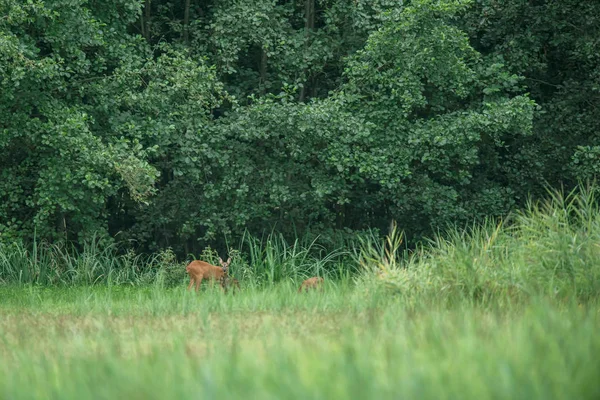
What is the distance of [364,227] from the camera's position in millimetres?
16297

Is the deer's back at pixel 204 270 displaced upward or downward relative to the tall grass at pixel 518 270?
downward

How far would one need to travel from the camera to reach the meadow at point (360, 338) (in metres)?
3.62

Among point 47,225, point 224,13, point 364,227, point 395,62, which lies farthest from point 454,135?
point 47,225

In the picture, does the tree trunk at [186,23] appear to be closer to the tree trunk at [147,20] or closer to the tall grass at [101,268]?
the tree trunk at [147,20]

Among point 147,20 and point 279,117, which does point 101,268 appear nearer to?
point 279,117

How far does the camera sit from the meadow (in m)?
3.62

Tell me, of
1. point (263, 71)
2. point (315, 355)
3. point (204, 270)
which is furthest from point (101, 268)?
point (315, 355)

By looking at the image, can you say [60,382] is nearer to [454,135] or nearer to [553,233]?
[553,233]

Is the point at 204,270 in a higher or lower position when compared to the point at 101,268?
higher

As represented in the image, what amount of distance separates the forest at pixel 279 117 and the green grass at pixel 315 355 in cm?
629

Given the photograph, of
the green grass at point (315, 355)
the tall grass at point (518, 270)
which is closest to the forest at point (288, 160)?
the tall grass at point (518, 270)

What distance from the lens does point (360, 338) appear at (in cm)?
490

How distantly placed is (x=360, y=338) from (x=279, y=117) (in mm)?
8856

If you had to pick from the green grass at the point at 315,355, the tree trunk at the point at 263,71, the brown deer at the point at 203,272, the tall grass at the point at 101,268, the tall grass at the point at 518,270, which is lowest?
the tall grass at the point at 101,268
